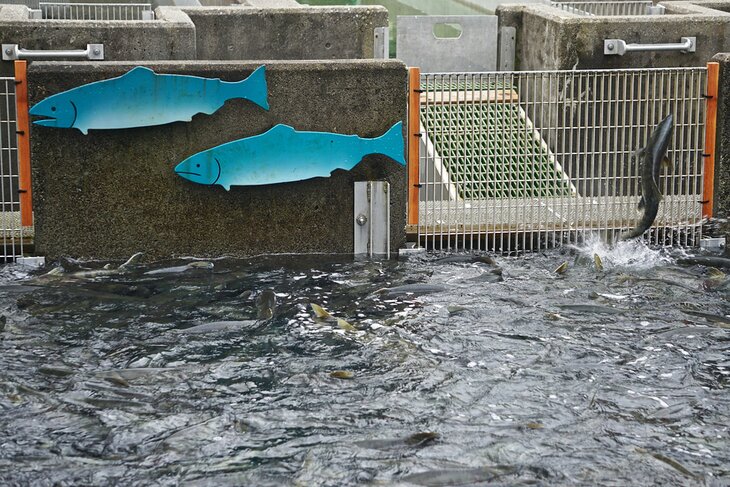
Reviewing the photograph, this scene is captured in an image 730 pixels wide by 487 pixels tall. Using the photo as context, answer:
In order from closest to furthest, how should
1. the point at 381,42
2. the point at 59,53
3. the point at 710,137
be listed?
the point at 710,137 → the point at 59,53 → the point at 381,42

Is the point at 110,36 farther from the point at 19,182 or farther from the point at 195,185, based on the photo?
the point at 195,185

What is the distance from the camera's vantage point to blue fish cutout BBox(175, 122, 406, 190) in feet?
36.0

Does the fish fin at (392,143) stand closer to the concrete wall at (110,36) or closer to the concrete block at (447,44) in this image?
the concrete wall at (110,36)

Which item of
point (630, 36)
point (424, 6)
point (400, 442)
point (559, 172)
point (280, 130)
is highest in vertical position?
point (424, 6)

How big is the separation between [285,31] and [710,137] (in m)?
5.49

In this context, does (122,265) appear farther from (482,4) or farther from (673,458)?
(482,4)

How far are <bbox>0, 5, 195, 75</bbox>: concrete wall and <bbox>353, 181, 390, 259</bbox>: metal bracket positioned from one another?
286 centimetres

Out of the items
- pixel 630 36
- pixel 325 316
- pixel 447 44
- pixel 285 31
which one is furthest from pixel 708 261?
pixel 285 31

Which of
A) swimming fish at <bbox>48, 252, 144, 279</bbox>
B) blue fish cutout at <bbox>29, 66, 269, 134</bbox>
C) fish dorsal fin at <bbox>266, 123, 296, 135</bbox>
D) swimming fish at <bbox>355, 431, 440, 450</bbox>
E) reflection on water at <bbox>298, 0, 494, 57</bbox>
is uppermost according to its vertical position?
reflection on water at <bbox>298, 0, 494, 57</bbox>

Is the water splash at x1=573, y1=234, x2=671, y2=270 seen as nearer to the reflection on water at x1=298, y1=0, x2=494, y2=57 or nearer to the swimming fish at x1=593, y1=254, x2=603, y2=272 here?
the swimming fish at x1=593, y1=254, x2=603, y2=272

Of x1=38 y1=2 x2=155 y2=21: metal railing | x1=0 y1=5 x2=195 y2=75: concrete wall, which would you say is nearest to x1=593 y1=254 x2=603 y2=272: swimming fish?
x1=0 y1=5 x2=195 y2=75: concrete wall

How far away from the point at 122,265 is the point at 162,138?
1.28 metres

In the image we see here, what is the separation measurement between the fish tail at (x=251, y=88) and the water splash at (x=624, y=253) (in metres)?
3.59

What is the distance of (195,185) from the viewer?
1112 cm
